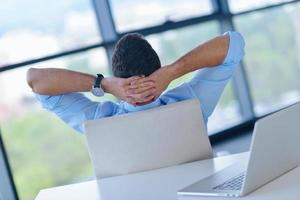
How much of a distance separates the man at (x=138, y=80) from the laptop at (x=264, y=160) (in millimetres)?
495

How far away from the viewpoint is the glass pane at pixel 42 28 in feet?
10.1

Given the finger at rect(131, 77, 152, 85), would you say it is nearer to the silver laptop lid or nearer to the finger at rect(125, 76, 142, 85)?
the finger at rect(125, 76, 142, 85)

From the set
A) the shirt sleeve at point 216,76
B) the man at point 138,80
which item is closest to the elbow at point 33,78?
the man at point 138,80

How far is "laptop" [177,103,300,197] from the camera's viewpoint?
1.24m

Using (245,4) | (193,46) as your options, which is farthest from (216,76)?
(245,4)

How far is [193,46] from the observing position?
3.80m

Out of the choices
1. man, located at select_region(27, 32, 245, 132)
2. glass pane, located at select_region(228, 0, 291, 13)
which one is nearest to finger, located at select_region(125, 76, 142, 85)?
man, located at select_region(27, 32, 245, 132)

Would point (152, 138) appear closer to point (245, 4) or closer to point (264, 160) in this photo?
point (264, 160)

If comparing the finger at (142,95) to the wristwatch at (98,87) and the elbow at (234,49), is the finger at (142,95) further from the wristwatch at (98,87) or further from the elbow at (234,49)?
the elbow at (234,49)

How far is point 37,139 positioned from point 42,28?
2.25 feet

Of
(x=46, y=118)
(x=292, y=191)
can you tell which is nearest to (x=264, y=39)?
(x=46, y=118)

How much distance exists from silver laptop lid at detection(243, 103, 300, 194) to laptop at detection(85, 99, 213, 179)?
0.39 meters

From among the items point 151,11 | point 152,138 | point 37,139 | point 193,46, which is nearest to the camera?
point 152,138

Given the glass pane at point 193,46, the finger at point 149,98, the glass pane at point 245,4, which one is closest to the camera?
the finger at point 149,98
